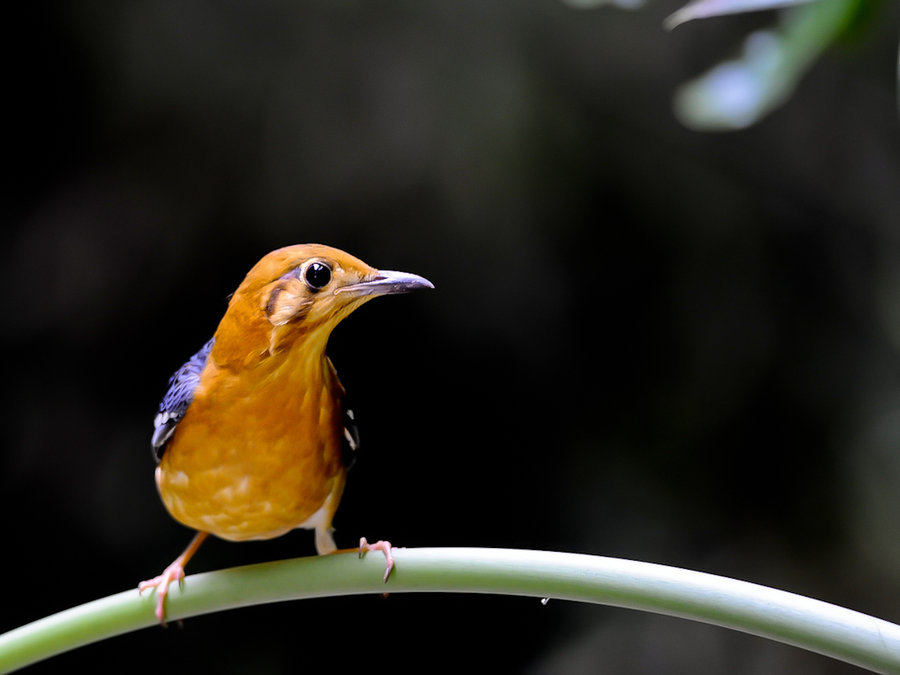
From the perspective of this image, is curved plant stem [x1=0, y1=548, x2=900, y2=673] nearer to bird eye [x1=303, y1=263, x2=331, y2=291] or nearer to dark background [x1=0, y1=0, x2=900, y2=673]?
bird eye [x1=303, y1=263, x2=331, y2=291]

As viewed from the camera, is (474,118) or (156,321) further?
(474,118)

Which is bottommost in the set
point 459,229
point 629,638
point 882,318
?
point 629,638

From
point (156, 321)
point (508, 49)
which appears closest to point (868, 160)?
point (508, 49)

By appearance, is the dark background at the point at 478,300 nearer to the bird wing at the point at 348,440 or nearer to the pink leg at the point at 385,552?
the bird wing at the point at 348,440

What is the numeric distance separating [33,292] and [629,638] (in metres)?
1.39

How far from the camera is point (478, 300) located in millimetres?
1769

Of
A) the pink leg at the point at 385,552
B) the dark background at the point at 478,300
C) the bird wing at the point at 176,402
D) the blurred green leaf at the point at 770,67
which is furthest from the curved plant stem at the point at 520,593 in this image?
the dark background at the point at 478,300

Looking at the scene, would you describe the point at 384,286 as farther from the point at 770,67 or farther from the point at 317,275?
the point at 770,67

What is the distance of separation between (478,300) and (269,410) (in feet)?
3.37

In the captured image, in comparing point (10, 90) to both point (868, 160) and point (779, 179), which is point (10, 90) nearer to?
point (779, 179)

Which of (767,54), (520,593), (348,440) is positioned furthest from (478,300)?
(520,593)

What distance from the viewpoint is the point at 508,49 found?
71.7 inches

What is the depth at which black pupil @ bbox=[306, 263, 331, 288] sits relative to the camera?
2.29ft

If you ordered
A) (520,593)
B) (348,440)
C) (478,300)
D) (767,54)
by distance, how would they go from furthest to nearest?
(478,300), (348,440), (767,54), (520,593)
